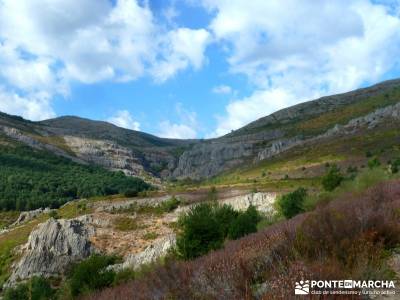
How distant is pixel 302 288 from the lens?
6742 millimetres

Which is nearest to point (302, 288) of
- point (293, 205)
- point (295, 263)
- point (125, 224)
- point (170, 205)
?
point (295, 263)

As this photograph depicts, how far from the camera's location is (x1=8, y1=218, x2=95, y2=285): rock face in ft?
190

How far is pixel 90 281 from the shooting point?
30.0 m

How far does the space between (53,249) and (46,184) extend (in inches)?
4135

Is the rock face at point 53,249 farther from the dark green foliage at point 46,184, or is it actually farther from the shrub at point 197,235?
the dark green foliage at point 46,184

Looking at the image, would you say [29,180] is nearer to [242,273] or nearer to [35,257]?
[35,257]

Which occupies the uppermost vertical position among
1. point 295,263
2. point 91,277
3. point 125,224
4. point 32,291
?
point 295,263

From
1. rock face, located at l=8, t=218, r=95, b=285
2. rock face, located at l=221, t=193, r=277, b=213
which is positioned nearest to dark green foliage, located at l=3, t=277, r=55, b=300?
rock face, located at l=8, t=218, r=95, b=285

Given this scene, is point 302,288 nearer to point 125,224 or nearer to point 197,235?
point 197,235

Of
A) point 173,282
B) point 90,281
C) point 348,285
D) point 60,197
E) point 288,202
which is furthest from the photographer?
point 60,197

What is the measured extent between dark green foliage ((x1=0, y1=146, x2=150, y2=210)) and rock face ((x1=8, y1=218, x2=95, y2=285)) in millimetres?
60641

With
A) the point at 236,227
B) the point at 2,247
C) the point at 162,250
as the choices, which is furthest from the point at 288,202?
the point at 2,247

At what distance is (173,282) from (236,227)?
2547cm

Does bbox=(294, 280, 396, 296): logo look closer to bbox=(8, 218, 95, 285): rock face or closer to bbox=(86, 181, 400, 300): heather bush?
bbox=(86, 181, 400, 300): heather bush
